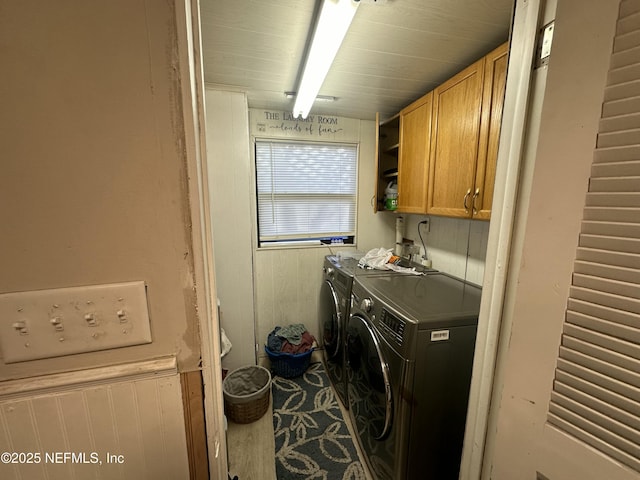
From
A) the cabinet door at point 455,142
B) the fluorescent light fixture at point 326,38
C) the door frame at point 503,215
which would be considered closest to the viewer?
the door frame at point 503,215

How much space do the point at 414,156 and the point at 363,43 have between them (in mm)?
821

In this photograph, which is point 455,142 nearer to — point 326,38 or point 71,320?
point 326,38

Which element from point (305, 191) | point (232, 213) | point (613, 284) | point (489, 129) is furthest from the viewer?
point (305, 191)

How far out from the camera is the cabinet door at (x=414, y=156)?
173cm

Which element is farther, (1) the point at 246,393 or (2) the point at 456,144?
(1) the point at 246,393

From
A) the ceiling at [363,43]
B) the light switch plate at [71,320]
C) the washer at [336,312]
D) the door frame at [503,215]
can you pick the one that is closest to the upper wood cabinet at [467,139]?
the ceiling at [363,43]

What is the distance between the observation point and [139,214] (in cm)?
54

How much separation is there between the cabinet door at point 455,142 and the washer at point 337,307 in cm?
63

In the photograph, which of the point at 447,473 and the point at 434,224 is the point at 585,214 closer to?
the point at 447,473

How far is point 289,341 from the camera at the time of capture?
7.66ft

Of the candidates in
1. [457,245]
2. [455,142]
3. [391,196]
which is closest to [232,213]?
[391,196]

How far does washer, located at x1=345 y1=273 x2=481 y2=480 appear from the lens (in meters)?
1.05

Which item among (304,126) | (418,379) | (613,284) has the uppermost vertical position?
(304,126)

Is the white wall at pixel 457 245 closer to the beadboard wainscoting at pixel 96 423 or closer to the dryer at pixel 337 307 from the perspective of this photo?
the dryer at pixel 337 307
